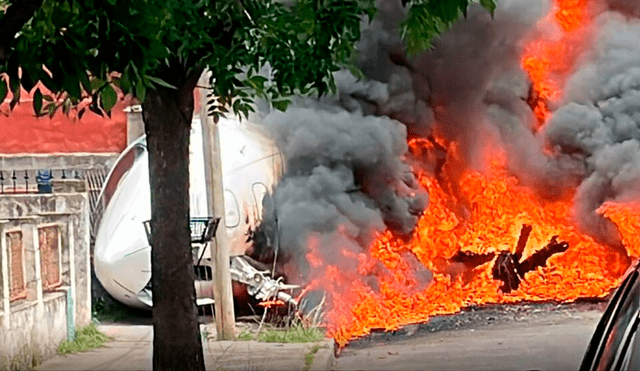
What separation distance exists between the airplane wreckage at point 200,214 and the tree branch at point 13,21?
612 cm

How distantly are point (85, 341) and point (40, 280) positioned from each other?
38.0 inches

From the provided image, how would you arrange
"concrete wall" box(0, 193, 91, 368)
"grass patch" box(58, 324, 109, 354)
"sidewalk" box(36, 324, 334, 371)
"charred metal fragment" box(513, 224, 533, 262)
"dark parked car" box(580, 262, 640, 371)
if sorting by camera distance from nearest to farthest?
1. "dark parked car" box(580, 262, 640, 371)
2. "concrete wall" box(0, 193, 91, 368)
3. "sidewalk" box(36, 324, 334, 371)
4. "grass patch" box(58, 324, 109, 354)
5. "charred metal fragment" box(513, 224, 533, 262)

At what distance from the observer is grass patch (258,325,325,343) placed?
9.79 meters

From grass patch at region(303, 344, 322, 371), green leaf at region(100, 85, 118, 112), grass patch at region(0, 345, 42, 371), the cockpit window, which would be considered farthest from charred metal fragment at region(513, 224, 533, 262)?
green leaf at region(100, 85, 118, 112)

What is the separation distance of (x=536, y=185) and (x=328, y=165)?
2310mm

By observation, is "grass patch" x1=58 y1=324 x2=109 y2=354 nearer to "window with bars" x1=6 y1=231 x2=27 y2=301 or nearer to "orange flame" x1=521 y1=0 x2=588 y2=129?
"window with bars" x1=6 y1=231 x2=27 y2=301

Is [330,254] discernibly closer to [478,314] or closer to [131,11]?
[478,314]

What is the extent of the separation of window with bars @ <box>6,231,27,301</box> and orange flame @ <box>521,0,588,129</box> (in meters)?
5.59

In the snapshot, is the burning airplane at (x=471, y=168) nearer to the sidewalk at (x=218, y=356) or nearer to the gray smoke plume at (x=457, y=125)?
the gray smoke plume at (x=457, y=125)

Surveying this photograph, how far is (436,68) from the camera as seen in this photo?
11359mm

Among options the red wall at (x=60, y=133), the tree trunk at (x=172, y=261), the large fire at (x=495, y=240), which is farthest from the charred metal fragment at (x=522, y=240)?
the tree trunk at (x=172, y=261)

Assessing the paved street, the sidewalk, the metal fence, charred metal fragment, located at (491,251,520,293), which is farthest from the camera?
charred metal fragment, located at (491,251,520,293)

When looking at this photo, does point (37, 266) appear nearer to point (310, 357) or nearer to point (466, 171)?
point (310, 357)

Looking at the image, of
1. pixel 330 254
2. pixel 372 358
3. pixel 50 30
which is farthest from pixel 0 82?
pixel 330 254
